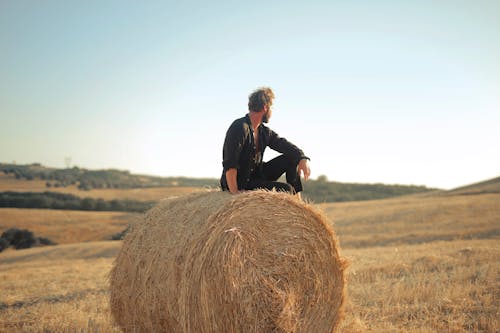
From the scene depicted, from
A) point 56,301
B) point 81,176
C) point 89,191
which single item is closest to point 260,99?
point 56,301

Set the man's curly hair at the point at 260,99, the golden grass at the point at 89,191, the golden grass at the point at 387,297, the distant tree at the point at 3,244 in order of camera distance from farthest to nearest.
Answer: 1. the golden grass at the point at 89,191
2. the distant tree at the point at 3,244
3. the golden grass at the point at 387,297
4. the man's curly hair at the point at 260,99

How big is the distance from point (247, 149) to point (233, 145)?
279 millimetres

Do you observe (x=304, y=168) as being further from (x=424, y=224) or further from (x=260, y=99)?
(x=424, y=224)

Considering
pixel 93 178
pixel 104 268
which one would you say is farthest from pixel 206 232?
pixel 93 178

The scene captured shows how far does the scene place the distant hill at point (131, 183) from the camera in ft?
103

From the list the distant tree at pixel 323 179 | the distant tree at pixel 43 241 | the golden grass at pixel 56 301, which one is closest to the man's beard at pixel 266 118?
the golden grass at pixel 56 301

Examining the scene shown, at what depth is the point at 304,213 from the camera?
4949 millimetres

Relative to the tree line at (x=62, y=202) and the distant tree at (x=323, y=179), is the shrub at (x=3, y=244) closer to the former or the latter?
the tree line at (x=62, y=202)

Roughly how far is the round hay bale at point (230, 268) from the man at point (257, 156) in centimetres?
38

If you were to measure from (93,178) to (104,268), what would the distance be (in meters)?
30.4

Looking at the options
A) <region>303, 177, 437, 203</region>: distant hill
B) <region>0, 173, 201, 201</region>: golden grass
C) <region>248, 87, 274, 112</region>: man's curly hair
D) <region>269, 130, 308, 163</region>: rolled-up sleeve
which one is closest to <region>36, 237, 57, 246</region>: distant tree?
<region>0, 173, 201, 201</region>: golden grass

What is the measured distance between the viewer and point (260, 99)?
206 inches

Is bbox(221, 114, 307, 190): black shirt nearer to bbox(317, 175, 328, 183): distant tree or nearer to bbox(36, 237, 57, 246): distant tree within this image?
bbox(36, 237, 57, 246): distant tree

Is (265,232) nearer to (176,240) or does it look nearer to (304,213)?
(304,213)
